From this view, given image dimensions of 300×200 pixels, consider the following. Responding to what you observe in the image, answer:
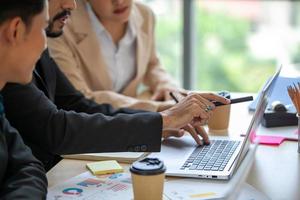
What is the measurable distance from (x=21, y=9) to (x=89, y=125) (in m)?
0.45

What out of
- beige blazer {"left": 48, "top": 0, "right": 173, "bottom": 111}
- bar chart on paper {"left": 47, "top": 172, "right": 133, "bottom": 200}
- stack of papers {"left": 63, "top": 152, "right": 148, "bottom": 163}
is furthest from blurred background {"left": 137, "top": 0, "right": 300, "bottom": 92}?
bar chart on paper {"left": 47, "top": 172, "right": 133, "bottom": 200}

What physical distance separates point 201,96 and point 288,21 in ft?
10.1

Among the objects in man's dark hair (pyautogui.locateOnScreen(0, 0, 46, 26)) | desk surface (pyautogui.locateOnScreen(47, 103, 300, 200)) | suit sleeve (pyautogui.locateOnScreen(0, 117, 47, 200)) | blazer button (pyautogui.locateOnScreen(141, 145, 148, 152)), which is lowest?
desk surface (pyautogui.locateOnScreen(47, 103, 300, 200))

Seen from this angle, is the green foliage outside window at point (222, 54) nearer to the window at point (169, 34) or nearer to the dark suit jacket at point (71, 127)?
the window at point (169, 34)

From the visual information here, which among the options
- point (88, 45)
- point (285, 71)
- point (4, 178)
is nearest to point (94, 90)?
point (88, 45)

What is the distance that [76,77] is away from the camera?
8.12ft

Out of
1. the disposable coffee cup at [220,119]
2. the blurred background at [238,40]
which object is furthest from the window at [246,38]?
the disposable coffee cup at [220,119]

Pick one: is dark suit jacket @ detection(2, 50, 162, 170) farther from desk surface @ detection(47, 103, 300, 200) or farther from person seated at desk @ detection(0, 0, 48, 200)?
person seated at desk @ detection(0, 0, 48, 200)

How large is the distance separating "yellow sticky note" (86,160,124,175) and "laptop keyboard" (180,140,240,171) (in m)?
0.18

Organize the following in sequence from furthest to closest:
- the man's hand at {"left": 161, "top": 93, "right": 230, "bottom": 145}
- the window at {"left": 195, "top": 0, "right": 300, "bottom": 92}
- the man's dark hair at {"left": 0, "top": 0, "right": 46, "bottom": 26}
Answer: the window at {"left": 195, "top": 0, "right": 300, "bottom": 92}
the man's hand at {"left": 161, "top": 93, "right": 230, "bottom": 145}
the man's dark hair at {"left": 0, "top": 0, "right": 46, "bottom": 26}

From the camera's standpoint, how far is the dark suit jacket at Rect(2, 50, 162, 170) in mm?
1626

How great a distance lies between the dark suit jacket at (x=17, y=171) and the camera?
52.5 inches

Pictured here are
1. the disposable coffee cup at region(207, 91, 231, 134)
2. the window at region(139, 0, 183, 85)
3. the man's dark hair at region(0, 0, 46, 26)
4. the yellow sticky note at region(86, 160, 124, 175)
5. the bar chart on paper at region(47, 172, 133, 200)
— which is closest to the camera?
the man's dark hair at region(0, 0, 46, 26)

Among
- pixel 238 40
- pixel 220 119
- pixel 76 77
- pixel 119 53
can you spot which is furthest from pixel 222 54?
pixel 220 119
